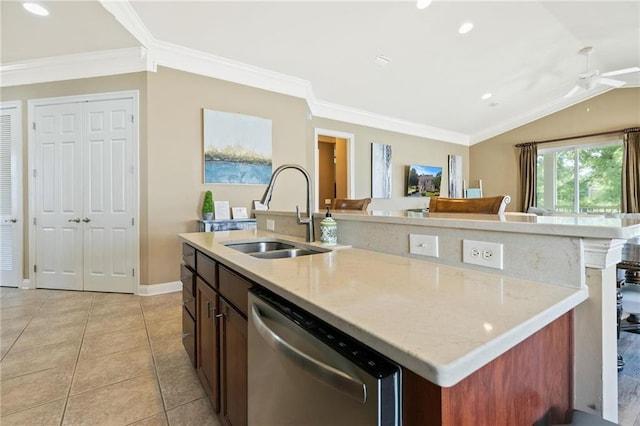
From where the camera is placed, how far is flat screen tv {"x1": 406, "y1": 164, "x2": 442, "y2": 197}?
6.97 meters

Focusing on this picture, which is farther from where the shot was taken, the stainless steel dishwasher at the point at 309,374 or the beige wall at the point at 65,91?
the beige wall at the point at 65,91

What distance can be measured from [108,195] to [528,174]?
8279 millimetres

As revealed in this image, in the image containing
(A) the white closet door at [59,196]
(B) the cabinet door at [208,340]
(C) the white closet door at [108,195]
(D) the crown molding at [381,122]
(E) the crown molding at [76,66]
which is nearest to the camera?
(B) the cabinet door at [208,340]

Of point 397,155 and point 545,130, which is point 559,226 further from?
point 545,130

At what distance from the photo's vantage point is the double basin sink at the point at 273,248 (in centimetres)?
166

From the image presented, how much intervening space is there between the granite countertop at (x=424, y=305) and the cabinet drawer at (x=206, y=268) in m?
0.28

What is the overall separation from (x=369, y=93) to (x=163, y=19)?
329cm

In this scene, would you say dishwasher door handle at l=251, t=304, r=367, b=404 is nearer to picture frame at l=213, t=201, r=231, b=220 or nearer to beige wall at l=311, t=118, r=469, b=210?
picture frame at l=213, t=201, r=231, b=220

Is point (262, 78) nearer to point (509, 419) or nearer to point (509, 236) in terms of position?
point (509, 236)

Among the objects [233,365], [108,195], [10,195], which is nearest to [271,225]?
[233,365]

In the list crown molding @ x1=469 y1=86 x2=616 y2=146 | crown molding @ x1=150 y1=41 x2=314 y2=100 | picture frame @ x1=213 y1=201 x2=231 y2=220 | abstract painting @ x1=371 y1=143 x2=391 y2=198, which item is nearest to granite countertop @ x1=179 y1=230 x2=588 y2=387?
picture frame @ x1=213 y1=201 x2=231 y2=220

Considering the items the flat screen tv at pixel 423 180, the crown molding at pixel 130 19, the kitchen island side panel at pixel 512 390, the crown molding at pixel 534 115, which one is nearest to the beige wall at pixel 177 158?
the crown molding at pixel 130 19

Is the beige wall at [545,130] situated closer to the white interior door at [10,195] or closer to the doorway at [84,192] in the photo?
the doorway at [84,192]

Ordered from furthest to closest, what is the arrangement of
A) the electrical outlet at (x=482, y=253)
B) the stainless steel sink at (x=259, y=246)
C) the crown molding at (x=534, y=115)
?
the crown molding at (x=534, y=115)
the stainless steel sink at (x=259, y=246)
the electrical outlet at (x=482, y=253)
